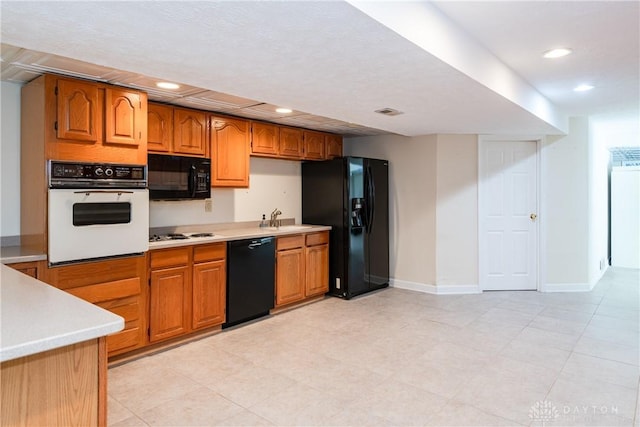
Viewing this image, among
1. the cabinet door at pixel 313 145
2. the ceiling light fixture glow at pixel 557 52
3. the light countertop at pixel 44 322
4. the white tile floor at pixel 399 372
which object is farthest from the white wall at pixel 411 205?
the light countertop at pixel 44 322

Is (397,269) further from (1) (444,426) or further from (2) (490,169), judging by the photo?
(1) (444,426)

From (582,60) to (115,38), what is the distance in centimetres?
311

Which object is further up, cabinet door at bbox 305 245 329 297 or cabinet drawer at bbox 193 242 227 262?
cabinet drawer at bbox 193 242 227 262

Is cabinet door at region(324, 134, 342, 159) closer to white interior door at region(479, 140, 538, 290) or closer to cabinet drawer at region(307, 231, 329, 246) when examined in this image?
cabinet drawer at region(307, 231, 329, 246)

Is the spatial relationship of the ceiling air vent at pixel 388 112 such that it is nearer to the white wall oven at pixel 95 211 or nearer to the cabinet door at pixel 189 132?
the cabinet door at pixel 189 132

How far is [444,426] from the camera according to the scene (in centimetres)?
228

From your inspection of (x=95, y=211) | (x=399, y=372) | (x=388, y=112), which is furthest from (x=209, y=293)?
(x=388, y=112)

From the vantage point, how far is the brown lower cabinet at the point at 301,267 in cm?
444

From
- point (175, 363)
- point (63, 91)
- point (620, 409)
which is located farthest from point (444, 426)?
point (63, 91)

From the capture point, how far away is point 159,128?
3553 mm

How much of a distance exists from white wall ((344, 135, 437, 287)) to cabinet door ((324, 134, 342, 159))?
0.54 m

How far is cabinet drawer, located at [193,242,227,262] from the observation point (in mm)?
3582

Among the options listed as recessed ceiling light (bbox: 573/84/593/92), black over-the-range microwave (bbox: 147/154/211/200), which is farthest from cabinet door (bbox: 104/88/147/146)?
recessed ceiling light (bbox: 573/84/593/92)

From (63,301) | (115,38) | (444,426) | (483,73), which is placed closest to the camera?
(63,301)
